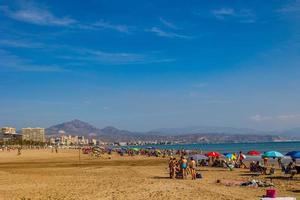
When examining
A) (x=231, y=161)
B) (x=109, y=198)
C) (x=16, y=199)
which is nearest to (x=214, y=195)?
(x=109, y=198)

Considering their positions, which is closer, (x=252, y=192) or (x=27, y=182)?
(x=252, y=192)

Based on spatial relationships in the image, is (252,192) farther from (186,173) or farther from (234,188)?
(186,173)

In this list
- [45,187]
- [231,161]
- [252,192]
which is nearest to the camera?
[252,192]

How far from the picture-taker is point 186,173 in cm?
2542

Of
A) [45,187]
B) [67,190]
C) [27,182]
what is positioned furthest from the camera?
[27,182]

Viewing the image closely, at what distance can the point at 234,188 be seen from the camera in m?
19.3

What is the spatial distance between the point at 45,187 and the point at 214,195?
26.5 ft

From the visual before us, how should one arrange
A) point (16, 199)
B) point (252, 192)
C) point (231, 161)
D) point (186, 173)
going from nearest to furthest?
point (16, 199), point (252, 192), point (186, 173), point (231, 161)

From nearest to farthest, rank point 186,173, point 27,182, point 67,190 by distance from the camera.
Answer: point 67,190, point 27,182, point 186,173

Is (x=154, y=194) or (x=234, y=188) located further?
(x=234, y=188)

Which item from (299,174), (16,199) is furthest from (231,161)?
(16,199)

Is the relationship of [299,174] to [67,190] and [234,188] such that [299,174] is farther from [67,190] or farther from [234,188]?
[67,190]

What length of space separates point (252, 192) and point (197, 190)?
7.62 feet

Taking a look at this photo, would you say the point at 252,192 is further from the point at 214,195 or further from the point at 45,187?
the point at 45,187
